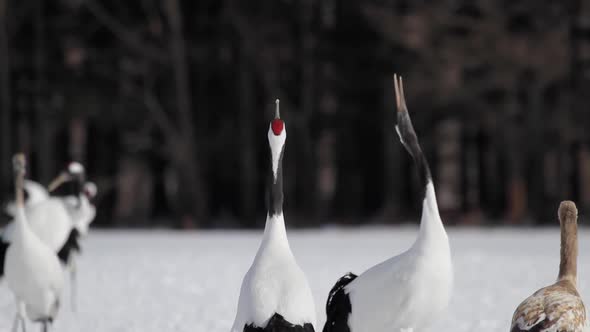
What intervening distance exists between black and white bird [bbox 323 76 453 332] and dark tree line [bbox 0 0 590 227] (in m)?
22.5

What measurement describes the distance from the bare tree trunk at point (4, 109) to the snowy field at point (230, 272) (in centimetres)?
444

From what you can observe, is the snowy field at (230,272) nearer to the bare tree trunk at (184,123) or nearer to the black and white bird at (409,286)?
the bare tree trunk at (184,123)

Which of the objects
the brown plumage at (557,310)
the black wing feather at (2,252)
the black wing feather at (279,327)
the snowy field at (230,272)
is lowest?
the snowy field at (230,272)

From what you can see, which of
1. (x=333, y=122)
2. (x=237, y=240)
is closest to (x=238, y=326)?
(x=237, y=240)

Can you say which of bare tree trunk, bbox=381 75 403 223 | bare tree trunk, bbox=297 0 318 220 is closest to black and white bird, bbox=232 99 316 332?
bare tree trunk, bbox=297 0 318 220

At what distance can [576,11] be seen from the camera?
29.8 metres

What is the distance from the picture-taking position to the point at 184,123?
3188 centimetres

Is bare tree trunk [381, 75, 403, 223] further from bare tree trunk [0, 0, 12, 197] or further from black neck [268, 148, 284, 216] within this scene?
black neck [268, 148, 284, 216]

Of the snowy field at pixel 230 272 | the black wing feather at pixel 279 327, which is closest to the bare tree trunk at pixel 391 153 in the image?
the snowy field at pixel 230 272

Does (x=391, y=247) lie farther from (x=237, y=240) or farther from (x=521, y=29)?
(x=521, y=29)

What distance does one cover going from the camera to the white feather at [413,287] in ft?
23.5

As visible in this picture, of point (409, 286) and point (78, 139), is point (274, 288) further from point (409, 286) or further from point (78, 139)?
point (78, 139)

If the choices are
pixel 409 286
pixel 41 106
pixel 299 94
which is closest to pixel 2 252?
pixel 409 286

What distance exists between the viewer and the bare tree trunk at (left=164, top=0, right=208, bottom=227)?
104ft
